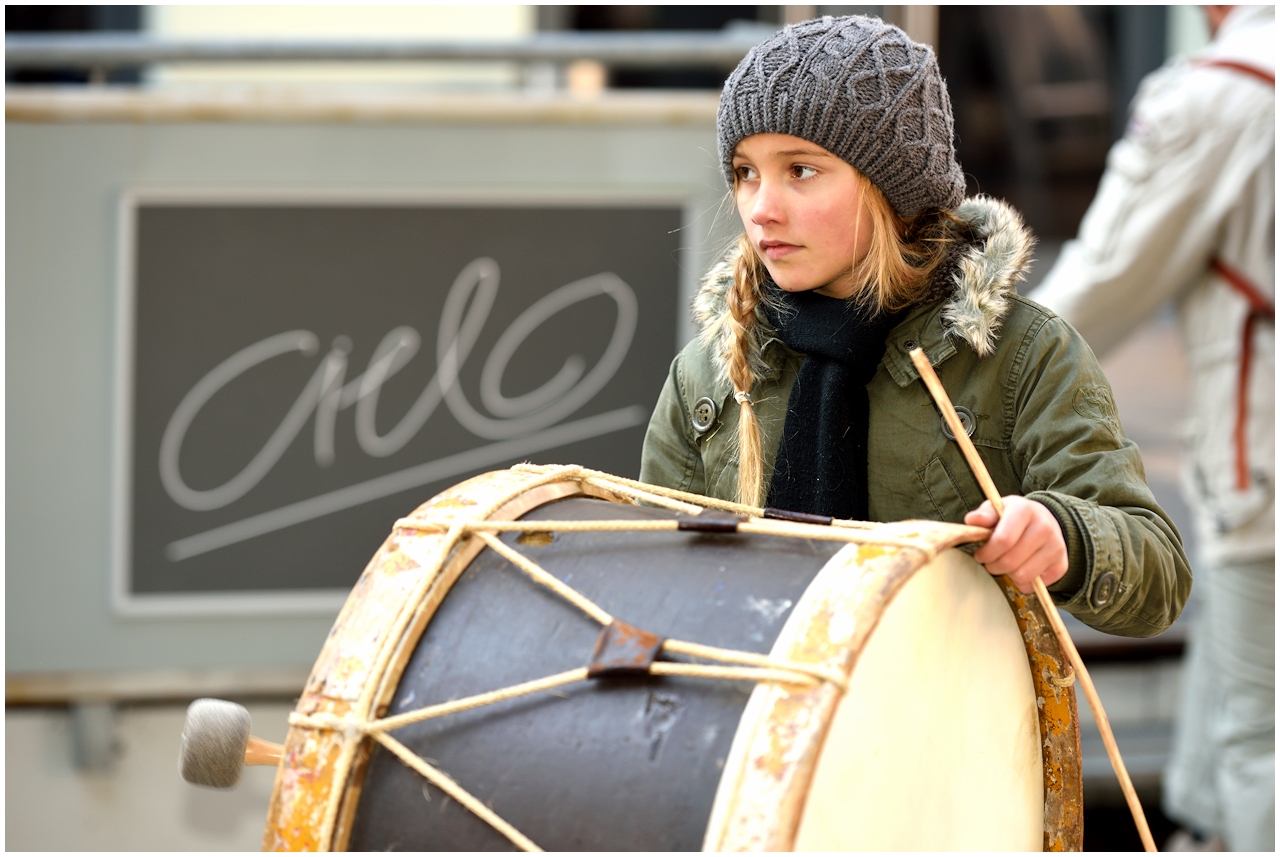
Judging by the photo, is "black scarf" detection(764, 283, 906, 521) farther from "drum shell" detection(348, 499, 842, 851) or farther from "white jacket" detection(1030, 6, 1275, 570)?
"white jacket" detection(1030, 6, 1275, 570)

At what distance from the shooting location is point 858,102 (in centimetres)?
137

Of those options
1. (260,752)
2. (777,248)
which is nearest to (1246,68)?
(777,248)

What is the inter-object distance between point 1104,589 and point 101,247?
250cm

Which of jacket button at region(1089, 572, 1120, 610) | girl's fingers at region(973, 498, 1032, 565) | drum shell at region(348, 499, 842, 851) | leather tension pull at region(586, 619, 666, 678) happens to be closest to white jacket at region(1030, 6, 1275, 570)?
jacket button at region(1089, 572, 1120, 610)

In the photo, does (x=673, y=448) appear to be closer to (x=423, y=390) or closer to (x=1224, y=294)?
(x=1224, y=294)

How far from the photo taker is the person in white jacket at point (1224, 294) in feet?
7.72

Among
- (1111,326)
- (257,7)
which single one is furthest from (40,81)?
(1111,326)

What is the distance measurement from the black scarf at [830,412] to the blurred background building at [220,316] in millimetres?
1561

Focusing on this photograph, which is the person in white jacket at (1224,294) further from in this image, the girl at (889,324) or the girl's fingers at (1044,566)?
the girl's fingers at (1044,566)

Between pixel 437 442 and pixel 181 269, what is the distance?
71 cm

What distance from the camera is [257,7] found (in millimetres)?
3994

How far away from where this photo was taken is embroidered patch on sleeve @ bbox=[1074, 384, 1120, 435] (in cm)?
135

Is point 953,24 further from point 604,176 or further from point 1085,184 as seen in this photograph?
point 604,176

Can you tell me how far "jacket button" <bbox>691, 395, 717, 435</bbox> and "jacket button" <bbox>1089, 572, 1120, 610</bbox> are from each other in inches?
19.5
